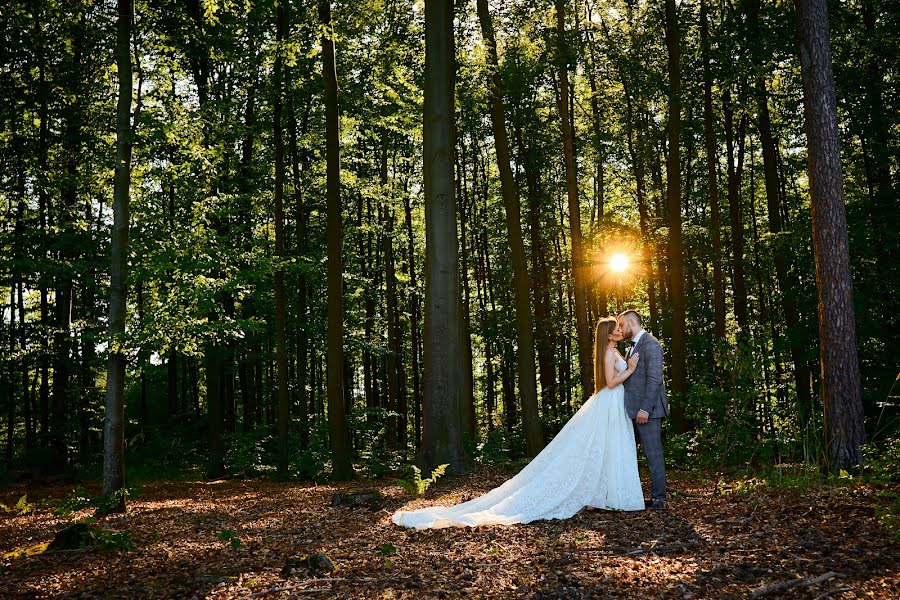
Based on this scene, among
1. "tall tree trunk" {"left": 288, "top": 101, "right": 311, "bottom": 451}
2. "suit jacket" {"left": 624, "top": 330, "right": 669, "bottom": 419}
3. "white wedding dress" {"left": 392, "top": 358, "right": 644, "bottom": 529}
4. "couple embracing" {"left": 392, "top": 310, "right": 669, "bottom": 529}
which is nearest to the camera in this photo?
"white wedding dress" {"left": 392, "top": 358, "right": 644, "bottom": 529}

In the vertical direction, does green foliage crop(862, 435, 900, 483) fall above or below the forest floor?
above

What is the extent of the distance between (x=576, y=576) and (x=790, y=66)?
1389 centimetres

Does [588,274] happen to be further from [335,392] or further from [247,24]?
[247,24]

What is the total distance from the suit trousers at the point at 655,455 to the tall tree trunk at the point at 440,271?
431cm

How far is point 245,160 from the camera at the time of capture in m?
17.5

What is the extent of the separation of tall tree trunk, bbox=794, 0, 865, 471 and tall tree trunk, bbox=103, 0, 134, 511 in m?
9.02

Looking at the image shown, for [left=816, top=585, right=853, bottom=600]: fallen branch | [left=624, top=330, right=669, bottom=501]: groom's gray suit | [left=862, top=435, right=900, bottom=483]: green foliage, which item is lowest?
[left=816, top=585, right=853, bottom=600]: fallen branch

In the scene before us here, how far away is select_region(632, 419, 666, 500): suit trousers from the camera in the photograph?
7.30 meters

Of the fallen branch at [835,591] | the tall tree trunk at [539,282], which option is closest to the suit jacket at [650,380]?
the fallen branch at [835,591]

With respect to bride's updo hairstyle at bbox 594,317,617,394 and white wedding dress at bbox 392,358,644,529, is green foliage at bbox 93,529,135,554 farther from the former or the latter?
bride's updo hairstyle at bbox 594,317,617,394

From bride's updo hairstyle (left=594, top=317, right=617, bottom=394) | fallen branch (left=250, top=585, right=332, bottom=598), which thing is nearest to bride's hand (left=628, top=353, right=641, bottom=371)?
bride's updo hairstyle (left=594, top=317, right=617, bottom=394)

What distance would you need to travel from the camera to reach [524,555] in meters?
5.46

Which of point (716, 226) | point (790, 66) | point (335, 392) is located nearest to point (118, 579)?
point (335, 392)

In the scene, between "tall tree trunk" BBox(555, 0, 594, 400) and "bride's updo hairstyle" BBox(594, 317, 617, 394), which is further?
"tall tree trunk" BBox(555, 0, 594, 400)
